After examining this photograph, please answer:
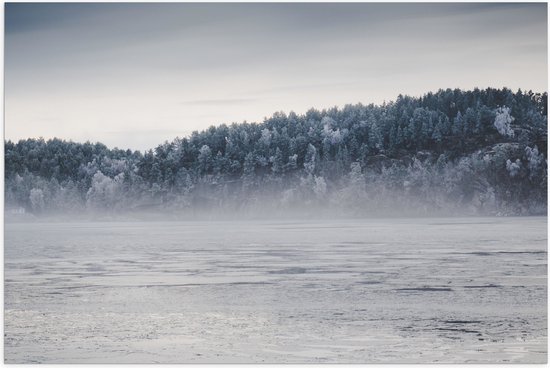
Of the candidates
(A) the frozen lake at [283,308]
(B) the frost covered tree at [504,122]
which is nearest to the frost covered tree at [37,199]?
(A) the frozen lake at [283,308]

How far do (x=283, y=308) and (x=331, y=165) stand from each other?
6.71m

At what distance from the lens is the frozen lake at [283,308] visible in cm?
821

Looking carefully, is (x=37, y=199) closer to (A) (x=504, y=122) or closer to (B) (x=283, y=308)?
(B) (x=283, y=308)

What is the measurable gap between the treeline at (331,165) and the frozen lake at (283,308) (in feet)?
2.30

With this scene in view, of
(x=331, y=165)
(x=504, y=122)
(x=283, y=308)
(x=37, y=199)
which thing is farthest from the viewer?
(x=331, y=165)

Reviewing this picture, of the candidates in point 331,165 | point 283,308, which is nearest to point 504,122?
point 331,165

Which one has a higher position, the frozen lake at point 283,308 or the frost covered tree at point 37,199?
the frost covered tree at point 37,199

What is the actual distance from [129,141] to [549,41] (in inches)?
228

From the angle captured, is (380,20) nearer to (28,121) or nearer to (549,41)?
(549,41)

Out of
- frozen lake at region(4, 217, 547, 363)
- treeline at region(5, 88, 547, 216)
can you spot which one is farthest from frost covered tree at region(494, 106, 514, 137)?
frozen lake at region(4, 217, 547, 363)

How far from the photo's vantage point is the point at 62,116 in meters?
11.2

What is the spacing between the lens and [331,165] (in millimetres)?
16906

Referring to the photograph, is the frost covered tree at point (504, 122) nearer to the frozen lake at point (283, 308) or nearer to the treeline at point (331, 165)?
the treeline at point (331, 165)

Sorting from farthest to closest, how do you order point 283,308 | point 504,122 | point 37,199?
point 37,199 → point 504,122 → point 283,308
